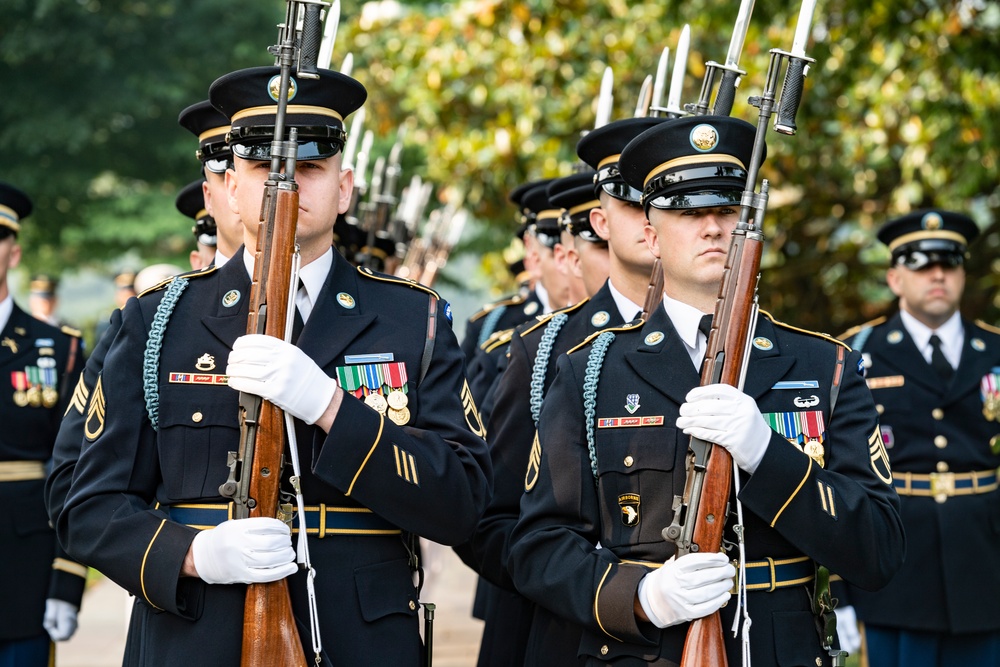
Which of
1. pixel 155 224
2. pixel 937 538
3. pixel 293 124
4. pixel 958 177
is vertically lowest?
pixel 937 538

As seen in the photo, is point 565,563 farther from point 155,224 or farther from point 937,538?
point 155,224

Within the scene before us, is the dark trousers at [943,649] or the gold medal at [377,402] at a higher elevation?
the gold medal at [377,402]

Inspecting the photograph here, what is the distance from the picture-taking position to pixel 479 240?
20.9 m

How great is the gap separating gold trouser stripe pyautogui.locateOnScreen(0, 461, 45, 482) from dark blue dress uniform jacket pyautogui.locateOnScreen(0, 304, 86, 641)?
0.01 metres

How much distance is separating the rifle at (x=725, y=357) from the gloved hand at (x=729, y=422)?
0.18 ft

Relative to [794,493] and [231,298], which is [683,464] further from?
[231,298]

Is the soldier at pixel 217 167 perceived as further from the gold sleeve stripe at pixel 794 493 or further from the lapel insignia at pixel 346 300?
the gold sleeve stripe at pixel 794 493

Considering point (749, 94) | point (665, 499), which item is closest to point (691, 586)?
point (665, 499)

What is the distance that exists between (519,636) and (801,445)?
5.60ft

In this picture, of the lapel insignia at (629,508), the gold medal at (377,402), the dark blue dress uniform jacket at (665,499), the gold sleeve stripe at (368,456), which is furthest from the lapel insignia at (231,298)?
the lapel insignia at (629,508)

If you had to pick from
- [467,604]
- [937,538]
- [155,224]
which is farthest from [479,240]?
[937,538]

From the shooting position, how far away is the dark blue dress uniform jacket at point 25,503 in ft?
18.1

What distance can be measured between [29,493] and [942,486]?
13.1 feet

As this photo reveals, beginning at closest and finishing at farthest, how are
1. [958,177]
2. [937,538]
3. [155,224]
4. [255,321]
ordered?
[255,321] < [937,538] < [958,177] < [155,224]
